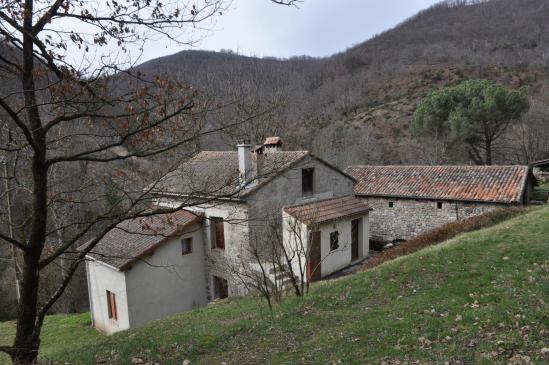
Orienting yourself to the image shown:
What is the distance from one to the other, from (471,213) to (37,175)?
18.8 meters

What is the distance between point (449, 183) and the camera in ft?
64.7

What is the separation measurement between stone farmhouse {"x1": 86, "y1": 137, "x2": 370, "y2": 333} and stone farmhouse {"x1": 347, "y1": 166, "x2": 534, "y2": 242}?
3.32 meters

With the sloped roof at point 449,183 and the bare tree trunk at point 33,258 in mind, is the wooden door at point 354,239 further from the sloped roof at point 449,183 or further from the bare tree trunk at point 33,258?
the bare tree trunk at point 33,258

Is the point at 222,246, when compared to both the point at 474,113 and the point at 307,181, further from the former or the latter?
the point at 474,113

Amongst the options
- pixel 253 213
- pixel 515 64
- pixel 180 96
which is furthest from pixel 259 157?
pixel 515 64

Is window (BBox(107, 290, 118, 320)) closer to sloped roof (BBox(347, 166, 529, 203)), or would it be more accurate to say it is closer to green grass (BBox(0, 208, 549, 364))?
green grass (BBox(0, 208, 549, 364))

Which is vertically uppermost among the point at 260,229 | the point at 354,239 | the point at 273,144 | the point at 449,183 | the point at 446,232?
the point at 273,144

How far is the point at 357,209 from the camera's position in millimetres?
17531

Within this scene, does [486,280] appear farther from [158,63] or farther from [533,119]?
[533,119]

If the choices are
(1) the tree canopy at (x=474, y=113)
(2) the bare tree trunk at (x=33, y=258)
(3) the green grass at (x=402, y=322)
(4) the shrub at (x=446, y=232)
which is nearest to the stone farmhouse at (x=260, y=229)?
(4) the shrub at (x=446, y=232)

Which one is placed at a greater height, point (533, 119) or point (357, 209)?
point (533, 119)

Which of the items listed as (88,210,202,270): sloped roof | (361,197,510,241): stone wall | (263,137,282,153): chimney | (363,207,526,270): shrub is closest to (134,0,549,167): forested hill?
(263,137,282,153): chimney

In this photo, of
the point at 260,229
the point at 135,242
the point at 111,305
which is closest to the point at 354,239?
the point at 260,229

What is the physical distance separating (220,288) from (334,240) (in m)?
5.69
